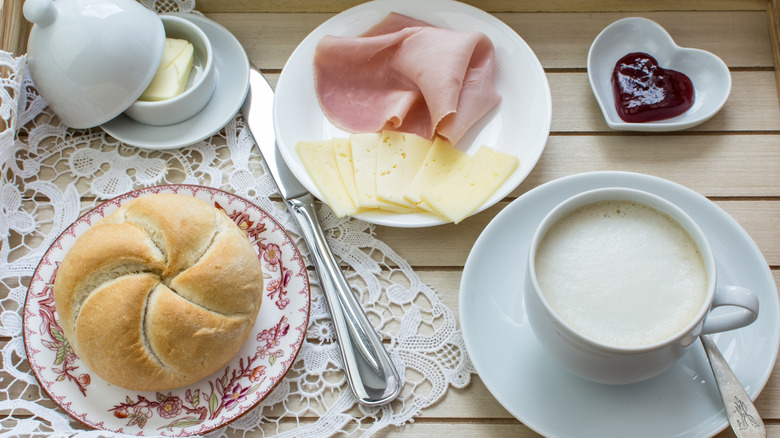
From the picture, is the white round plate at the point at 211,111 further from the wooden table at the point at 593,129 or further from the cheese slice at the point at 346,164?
the cheese slice at the point at 346,164

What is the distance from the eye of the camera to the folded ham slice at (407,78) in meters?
1.24

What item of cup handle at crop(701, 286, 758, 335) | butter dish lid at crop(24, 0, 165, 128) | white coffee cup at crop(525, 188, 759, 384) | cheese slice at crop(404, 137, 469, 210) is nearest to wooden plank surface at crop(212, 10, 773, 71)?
butter dish lid at crop(24, 0, 165, 128)

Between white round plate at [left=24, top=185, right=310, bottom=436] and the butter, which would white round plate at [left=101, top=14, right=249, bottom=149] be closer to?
the butter

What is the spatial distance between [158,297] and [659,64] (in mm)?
1149

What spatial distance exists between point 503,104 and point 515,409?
660 millimetres

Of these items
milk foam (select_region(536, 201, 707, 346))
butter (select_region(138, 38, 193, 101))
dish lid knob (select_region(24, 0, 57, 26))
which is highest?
dish lid knob (select_region(24, 0, 57, 26))

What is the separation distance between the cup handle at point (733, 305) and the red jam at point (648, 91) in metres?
0.56

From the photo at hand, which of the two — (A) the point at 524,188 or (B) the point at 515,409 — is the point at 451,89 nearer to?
(A) the point at 524,188

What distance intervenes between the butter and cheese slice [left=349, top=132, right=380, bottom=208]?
1.27 ft

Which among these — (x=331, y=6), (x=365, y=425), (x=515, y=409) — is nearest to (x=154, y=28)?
(x=331, y=6)

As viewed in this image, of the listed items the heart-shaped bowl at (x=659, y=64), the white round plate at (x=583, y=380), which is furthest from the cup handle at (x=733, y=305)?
the heart-shaped bowl at (x=659, y=64)

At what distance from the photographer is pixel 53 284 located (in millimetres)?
1112

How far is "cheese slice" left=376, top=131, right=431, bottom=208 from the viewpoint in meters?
1.16

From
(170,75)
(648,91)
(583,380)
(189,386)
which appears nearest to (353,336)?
(189,386)
